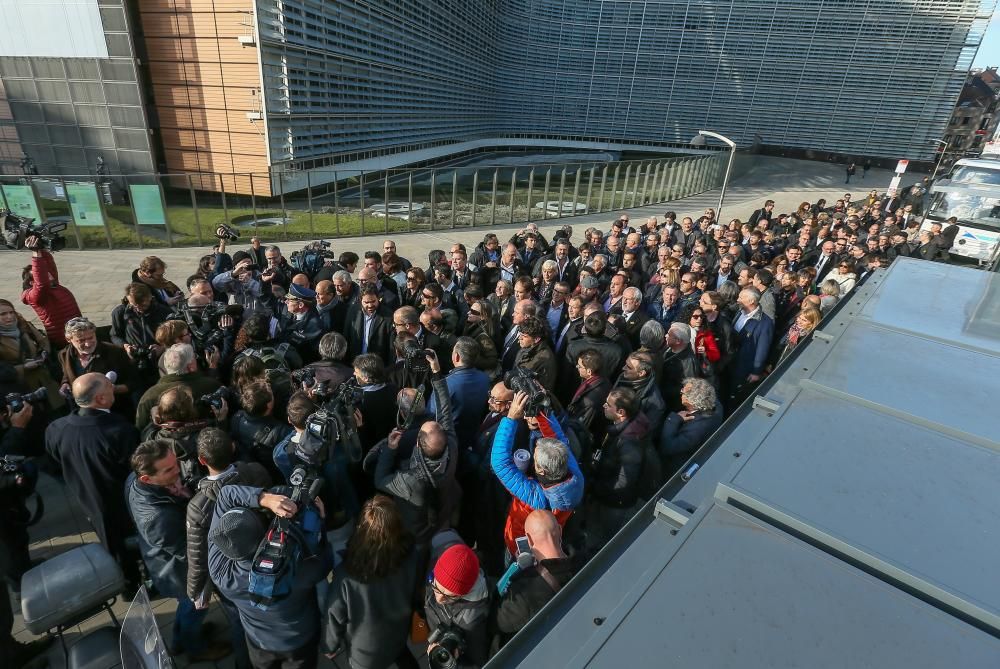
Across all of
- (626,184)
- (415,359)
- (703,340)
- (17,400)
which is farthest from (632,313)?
(626,184)

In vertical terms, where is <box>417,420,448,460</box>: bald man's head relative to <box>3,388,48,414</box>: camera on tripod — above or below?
above

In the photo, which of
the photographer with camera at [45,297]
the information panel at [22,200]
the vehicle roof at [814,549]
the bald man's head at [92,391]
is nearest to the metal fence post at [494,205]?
the information panel at [22,200]

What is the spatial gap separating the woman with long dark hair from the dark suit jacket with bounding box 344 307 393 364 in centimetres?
276

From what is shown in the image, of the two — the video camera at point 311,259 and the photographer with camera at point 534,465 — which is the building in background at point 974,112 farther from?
the photographer with camera at point 534,465

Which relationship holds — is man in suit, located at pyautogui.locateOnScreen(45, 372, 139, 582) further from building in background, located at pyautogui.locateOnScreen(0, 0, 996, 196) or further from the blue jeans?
building in background, located at pyautogui.locateOnScreen(0, 0, 996, 196)

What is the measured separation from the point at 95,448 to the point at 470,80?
123 feet

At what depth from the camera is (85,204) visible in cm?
1098

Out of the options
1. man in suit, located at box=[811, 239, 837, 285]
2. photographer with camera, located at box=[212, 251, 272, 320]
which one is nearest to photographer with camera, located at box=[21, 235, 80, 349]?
photographer with camera, located at box=[212, 251, 272, 320]

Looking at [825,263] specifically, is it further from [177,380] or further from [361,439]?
[177,380]

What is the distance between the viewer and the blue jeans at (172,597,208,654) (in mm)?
3074

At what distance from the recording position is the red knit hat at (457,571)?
7.14ft

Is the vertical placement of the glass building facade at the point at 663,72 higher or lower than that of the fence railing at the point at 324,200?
higher

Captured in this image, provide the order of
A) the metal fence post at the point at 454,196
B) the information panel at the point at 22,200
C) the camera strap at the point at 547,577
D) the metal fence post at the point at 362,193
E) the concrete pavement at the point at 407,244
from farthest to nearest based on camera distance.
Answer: the metal fence post at the point at 454,196 < the metal fence post at the point at 362,193 < the information panel at the point at 22,200 < the concrete pavement at the point at 407,244 < the camera strap at the point at 547,577

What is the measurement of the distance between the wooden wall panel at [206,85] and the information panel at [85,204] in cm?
448
